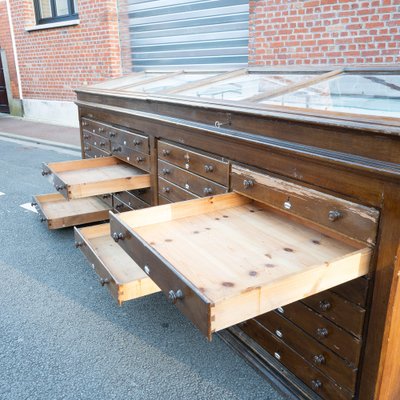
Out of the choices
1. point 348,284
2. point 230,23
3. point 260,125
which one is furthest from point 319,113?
point 230,23

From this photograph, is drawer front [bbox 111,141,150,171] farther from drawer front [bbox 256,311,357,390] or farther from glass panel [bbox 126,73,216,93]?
drawer front [bbox 256,311,357,390]

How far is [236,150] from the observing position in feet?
7.02

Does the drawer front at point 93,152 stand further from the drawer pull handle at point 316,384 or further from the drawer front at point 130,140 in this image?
the drawer pull handle at point 316,384

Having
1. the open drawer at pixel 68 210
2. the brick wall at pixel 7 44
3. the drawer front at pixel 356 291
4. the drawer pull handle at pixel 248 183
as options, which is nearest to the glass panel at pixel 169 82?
the open drawer at pixel 68 210

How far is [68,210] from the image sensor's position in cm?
400

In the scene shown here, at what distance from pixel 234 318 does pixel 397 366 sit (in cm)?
77

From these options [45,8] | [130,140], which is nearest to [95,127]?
[130,140]

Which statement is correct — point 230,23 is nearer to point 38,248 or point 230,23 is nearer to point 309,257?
point 38,248

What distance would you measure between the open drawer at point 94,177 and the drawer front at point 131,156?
73 millimetres

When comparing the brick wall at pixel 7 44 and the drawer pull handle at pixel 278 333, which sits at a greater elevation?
the brick wall at pixel 7 44

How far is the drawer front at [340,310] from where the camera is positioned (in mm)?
1618

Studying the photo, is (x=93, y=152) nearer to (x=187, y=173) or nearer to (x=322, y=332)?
(x=187, y=173)

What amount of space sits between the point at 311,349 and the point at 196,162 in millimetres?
1208

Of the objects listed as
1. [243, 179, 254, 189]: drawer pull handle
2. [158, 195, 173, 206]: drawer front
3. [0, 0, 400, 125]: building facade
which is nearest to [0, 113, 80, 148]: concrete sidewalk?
[0, 0, 400, 125]: building facade
